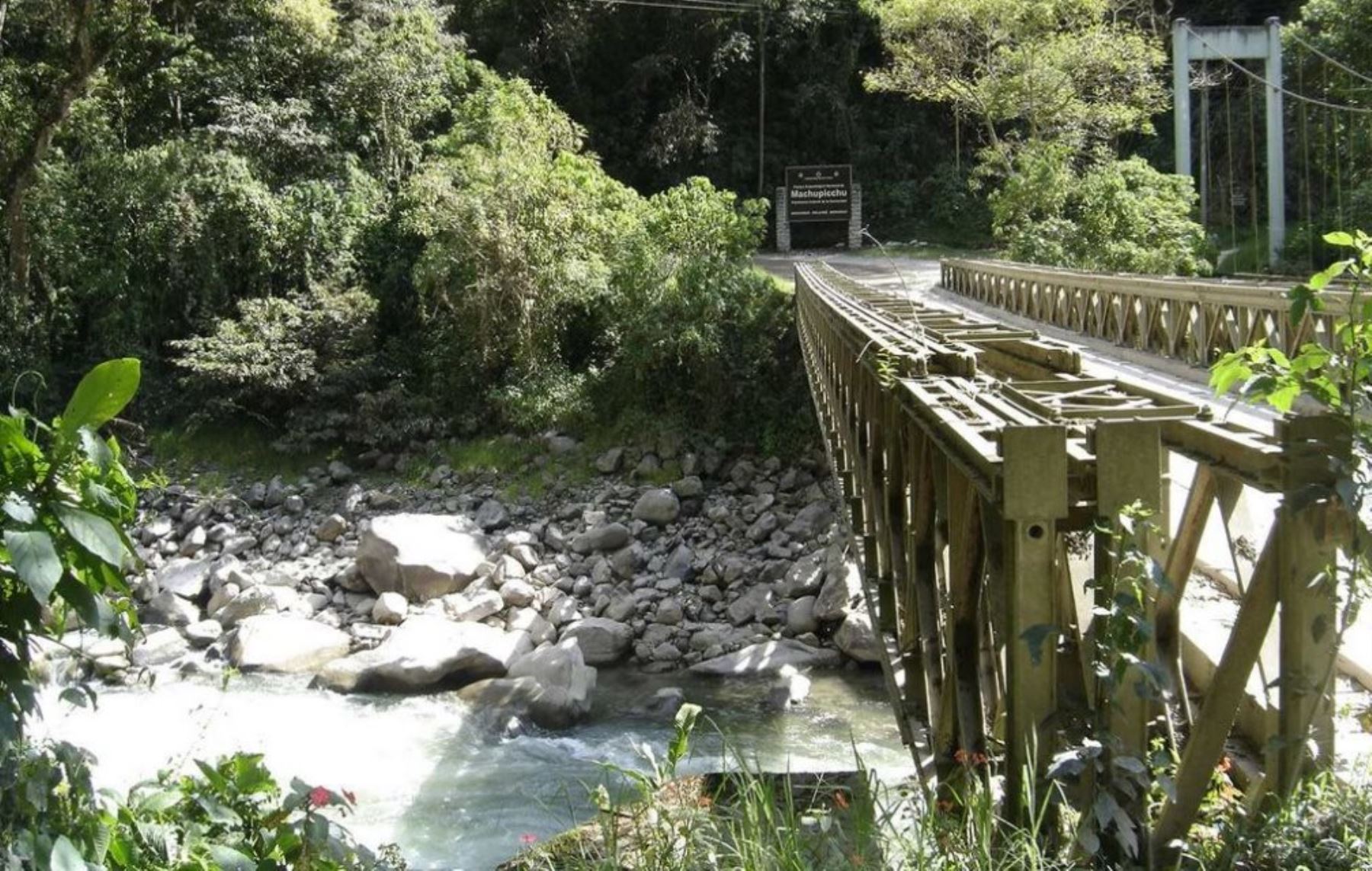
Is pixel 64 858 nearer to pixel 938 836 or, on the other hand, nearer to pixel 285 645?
pixel 938 836

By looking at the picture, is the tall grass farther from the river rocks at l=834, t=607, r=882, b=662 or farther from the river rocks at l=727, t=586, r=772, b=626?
the river rocks at l=727, t=586, r=772, b=626

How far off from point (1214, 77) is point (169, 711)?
2443 centimetres

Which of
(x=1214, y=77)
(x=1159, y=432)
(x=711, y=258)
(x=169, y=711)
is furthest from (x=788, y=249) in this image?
(x=1159, y=432)

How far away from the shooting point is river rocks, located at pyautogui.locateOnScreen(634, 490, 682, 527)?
15195 mm

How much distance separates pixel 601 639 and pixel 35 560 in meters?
9.79

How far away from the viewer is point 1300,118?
24422mm

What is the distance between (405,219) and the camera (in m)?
19.5

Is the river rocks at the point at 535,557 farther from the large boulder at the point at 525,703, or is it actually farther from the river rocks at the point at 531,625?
the large boulder at the point at 525,703

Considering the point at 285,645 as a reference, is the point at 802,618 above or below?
below

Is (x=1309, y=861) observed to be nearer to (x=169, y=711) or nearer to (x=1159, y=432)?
(x=1159, y=432)

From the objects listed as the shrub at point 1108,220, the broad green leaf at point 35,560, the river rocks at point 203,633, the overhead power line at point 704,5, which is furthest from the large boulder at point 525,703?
the overhead power line at point 704,5

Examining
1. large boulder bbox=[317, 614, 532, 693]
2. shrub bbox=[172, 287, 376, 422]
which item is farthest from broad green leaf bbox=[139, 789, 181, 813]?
shrub bbox=[172, 287, 376, 422]

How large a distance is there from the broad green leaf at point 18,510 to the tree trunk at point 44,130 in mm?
15677

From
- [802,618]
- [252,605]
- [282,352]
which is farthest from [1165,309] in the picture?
[282,352]
